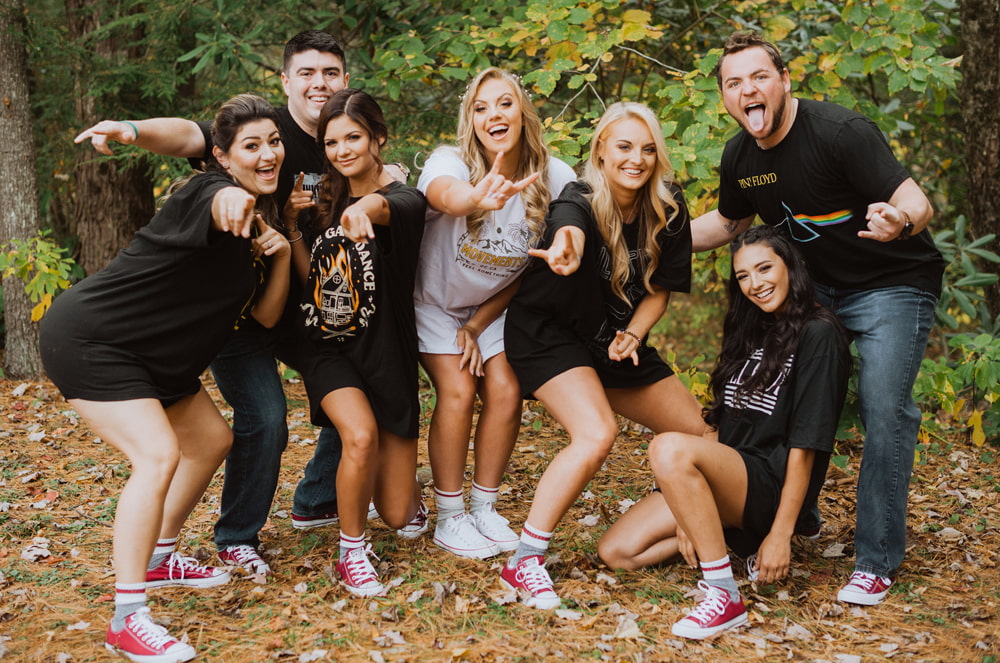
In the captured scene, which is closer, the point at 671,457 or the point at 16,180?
the point at 671,457

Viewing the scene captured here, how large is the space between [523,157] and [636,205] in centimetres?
56

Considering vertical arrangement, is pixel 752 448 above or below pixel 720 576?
above

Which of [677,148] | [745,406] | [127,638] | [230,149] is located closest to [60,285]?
[230,149]

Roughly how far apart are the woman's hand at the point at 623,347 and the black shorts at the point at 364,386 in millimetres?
874

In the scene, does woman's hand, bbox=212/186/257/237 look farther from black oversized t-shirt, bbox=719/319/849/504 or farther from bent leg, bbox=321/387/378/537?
black oversized t-shirt, bbox=719/319/849/504

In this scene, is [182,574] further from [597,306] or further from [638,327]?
[638,327]

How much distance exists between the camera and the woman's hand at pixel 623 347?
3748 mm

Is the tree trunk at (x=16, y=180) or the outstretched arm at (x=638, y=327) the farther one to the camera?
the tree trunk at (x=16, y=180)

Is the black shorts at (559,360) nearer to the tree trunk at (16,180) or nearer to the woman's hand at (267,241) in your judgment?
the woman's hand at (267,241)

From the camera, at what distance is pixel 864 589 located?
3.54m

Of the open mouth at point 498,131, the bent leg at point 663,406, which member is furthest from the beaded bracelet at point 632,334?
the open mouth at point 498,131

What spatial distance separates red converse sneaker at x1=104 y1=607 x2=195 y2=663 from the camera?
117 inches

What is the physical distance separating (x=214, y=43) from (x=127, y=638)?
374 cm

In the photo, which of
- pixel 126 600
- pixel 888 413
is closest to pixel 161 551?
pixel 126 600
